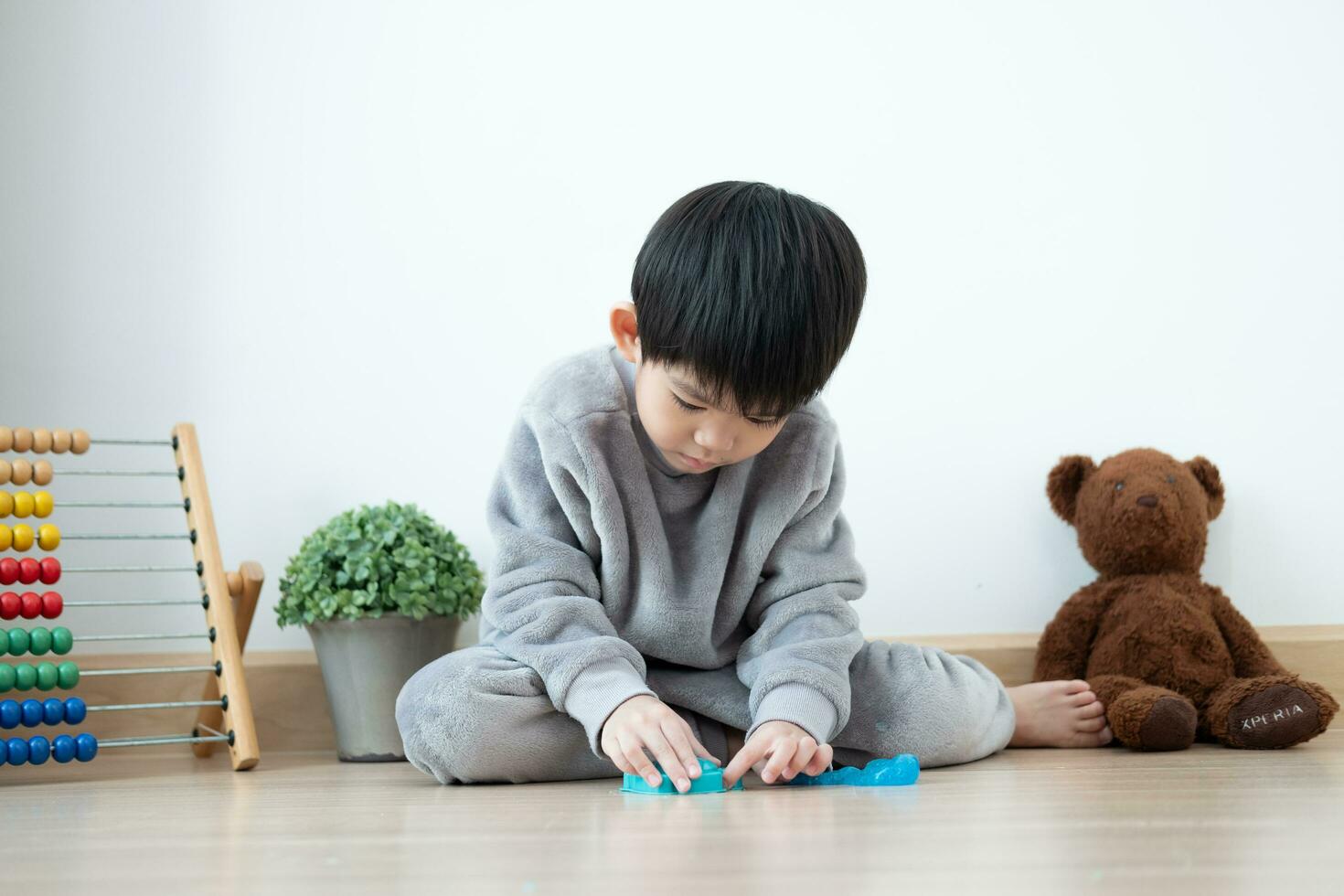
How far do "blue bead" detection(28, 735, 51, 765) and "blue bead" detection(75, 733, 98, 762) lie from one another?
32 millimetres

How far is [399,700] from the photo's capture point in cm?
111

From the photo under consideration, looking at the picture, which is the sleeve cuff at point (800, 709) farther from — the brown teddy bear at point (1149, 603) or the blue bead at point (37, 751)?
the blue bead at point (37, 751)

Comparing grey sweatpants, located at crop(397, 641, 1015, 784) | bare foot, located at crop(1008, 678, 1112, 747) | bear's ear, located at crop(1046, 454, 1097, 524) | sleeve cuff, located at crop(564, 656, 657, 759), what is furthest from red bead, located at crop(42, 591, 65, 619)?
bear's ear, located at crop(1046, 454, 1097, 524)

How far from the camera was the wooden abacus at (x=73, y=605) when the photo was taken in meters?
1.21

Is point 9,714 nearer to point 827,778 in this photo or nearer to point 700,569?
point 700,569

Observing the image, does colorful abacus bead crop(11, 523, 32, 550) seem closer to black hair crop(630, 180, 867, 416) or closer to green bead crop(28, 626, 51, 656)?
green bead crop(28, 626, 51, 656)

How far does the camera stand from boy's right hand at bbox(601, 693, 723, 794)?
3.07ft

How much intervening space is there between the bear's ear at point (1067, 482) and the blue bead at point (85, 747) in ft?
3.49

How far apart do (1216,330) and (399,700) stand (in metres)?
1.08

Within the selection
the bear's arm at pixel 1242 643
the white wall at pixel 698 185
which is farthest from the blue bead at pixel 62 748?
the bear's arm at pixel 1242 643

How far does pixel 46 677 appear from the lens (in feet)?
4.06

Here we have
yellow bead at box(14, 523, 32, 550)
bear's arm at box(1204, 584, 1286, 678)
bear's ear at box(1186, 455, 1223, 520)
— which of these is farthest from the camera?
bear's ear at box(1186, 455, 1223, 520)

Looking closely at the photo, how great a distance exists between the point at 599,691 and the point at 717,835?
1.00 ft

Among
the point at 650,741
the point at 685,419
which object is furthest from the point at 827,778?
the point at 685,419
